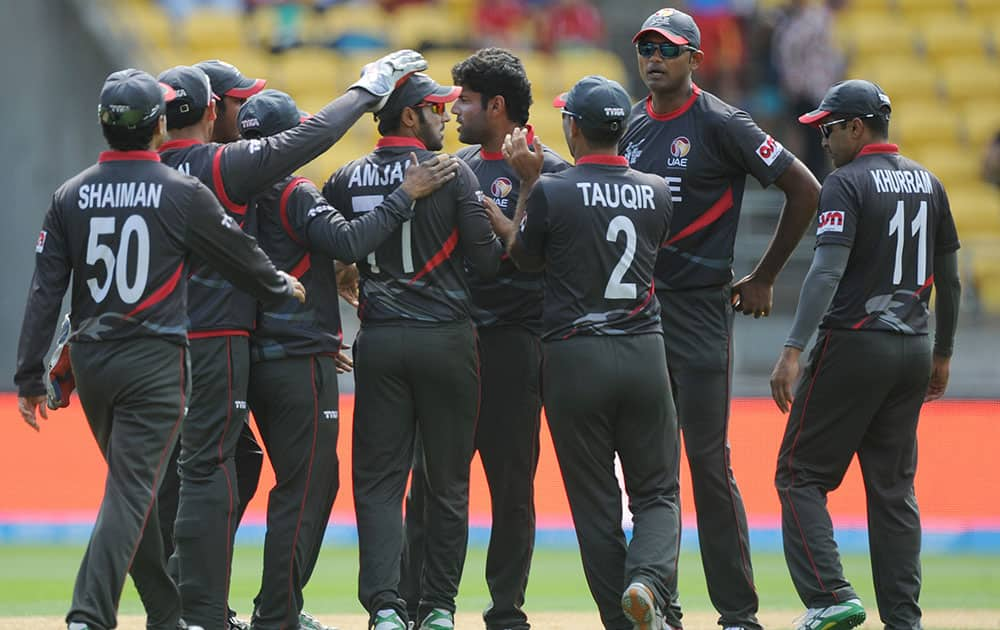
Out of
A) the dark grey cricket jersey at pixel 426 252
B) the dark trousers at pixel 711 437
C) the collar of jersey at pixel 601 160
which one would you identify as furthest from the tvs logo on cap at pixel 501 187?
the dark trousers at pixel 711 437

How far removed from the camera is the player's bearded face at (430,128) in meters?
7.07

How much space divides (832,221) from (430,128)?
192cm

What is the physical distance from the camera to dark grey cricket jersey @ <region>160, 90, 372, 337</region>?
6703mm

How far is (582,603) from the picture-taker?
29.6 ft

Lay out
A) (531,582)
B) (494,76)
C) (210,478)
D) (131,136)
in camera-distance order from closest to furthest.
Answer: (131,136) < (210,478) < (494,76) < (531,582)

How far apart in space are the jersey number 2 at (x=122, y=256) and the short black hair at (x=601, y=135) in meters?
1.95

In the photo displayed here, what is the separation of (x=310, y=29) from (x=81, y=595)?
1255 cm

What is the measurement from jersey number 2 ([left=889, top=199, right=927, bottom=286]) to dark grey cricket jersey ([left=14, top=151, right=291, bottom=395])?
298cm

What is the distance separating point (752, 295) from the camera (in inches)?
292

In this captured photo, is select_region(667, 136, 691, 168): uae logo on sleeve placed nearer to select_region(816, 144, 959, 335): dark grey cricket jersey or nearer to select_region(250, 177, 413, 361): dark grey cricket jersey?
select_region(816, 144, 959, 335): dark grey cricket jersey

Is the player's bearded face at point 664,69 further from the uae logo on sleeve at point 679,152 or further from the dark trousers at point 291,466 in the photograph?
the dark trousers at point 291,466

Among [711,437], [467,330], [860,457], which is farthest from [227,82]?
[860,457]

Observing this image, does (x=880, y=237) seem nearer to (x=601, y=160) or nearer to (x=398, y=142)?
(x=601, y=160)

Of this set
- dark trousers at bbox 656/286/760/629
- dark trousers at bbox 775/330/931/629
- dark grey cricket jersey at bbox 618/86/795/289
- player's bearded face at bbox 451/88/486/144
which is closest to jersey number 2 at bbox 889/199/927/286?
dark trousers at bbox 775/330/931/629
